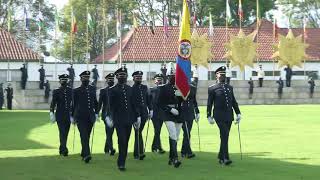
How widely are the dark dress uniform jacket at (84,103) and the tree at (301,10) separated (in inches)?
2851

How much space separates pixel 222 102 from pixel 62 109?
419 centimetres

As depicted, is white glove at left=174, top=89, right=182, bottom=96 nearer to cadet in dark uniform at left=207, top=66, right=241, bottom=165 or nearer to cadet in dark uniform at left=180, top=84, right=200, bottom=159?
cadet in dark uniform at left=207, top=66, right=241, bottom=165

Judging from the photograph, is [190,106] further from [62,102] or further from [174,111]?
[62,102]

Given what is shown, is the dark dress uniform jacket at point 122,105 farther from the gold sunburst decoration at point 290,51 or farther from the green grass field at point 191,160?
the gold sunburst decoration at point 290,51

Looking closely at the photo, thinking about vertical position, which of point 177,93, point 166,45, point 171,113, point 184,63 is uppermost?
point 166,45

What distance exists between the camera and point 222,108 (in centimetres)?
1417

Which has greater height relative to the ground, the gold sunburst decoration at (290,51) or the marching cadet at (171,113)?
the gold sunburst decoration at (290,51)

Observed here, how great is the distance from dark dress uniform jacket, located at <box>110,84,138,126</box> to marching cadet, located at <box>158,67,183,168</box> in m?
0.70

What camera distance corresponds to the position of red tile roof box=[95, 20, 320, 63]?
64375 mm

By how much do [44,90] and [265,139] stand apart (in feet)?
94.2

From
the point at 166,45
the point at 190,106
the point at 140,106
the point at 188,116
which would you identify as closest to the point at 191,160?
the point at 188,116

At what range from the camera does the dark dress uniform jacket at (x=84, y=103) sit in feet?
48.6

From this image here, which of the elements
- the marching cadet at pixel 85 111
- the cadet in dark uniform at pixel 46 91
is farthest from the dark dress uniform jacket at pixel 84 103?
the cadet in dark uniform at pixel 46 91

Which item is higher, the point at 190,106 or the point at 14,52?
the point at 14,52
